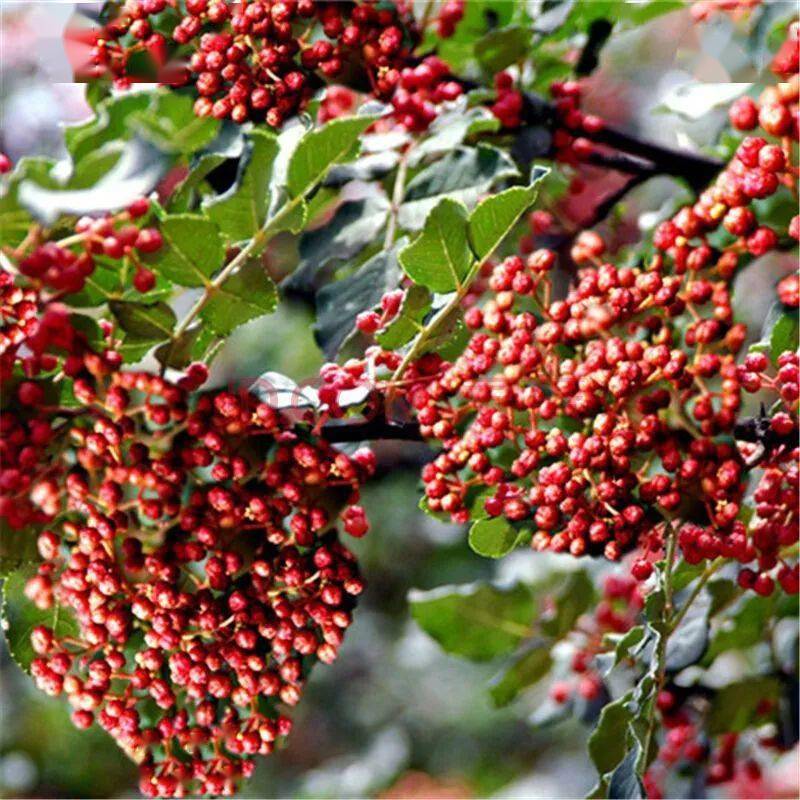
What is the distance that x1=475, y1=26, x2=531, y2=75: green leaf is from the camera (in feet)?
4.47

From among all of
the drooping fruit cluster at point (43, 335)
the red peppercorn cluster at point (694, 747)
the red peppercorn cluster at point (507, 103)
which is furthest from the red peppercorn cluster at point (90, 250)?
the red peppercorn cluster at point (694, 747)

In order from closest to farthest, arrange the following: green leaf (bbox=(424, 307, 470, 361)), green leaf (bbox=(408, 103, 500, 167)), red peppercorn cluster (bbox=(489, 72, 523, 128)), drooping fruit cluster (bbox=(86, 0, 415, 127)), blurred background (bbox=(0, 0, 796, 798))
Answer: green leaf (bbox=(424, 307, 470, 361)) < drooping fruit cluster (bbox=(86, 0, 415, 127)) < green leaf (bbox=(408, 103, 500, 167)) < red peppercorn cluster (bbox=(489, 72, 523, 128)) < blurred background (bbox=(0, 0, 796, 798))

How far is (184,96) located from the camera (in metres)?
1.21

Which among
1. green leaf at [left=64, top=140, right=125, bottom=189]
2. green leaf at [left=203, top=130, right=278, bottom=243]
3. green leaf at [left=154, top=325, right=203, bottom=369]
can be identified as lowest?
green leaf at [left=154, top=325, right=203, bottom=369]

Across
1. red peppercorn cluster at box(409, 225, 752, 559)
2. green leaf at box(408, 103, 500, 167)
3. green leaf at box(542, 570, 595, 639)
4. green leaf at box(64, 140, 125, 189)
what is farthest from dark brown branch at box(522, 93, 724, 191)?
green leaf at box(64, 140, 125, 189)

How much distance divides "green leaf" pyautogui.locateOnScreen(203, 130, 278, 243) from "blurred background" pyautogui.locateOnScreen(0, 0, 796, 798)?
98cm

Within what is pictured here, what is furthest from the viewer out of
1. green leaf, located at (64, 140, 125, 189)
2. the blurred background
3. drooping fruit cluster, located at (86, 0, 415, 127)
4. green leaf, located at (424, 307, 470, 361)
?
the blurred background

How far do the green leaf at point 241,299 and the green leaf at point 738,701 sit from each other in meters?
0.82

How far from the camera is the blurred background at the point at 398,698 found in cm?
229

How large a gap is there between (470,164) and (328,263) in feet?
0.70

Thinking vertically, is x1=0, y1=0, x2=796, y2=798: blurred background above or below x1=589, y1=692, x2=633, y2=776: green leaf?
below

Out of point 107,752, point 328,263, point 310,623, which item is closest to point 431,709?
point 107,752

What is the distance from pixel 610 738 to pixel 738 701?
0.42 m

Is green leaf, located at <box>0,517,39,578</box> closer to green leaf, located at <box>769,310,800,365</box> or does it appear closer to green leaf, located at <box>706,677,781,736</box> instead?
green leaf, located at <box>769,310,800,365</box>
